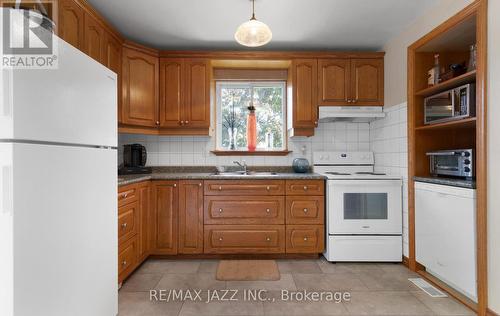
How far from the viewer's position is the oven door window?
8.79 feet

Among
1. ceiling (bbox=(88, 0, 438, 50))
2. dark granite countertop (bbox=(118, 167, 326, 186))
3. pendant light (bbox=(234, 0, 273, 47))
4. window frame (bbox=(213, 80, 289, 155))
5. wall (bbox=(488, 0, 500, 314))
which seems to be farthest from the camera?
window frame (bbox=(213, 80, 289, 155))

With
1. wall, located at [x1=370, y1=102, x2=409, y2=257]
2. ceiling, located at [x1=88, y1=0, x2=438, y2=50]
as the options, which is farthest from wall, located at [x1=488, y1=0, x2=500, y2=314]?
wall, located at [x1=370, y1=102, x2=409, y2=257]

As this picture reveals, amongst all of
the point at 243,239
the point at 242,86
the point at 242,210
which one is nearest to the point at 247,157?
the point at 242,210

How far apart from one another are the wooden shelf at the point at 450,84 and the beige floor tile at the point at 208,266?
2.50 m

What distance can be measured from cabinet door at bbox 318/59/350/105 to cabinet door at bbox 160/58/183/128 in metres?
1.58

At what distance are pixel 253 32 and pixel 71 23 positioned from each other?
53.2 inches

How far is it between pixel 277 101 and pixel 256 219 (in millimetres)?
1559

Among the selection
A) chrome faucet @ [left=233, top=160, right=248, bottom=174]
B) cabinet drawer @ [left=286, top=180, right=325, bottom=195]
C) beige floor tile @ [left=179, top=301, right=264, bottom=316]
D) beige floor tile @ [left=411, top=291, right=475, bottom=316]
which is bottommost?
beige floor tile @ [left=411, top=291, right=475, bottom=316]

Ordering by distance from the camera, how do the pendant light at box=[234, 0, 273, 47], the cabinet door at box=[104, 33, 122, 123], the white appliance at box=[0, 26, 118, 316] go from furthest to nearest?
the cabinet door at box=[104, 33, 122, 123] → the pendant light at box=[234, 0, 273, 47] → the white appliance at box=[0, 26, 118, 316]

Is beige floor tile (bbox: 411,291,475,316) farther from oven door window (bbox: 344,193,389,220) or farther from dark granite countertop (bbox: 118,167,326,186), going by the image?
dark granite countertop (bbox: 118,167,326,186)

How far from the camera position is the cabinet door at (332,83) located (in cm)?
304

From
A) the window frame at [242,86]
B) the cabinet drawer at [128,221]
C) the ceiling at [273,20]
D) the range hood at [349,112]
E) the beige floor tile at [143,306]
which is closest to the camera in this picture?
the beige floor tile at [143,306]

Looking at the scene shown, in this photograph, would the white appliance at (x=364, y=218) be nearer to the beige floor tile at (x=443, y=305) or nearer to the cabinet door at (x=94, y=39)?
the beige floor tile at (x=443, y=305)

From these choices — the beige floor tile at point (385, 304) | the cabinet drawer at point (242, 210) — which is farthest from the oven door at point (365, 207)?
the beige floor tile at point (385, 304)
